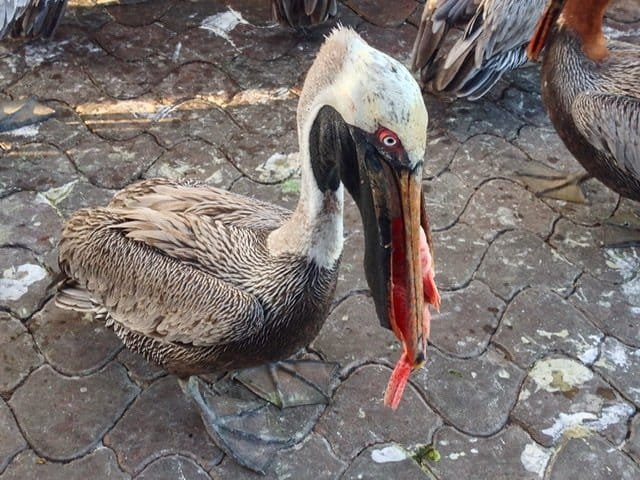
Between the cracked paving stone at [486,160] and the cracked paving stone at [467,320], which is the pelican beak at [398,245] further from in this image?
the cracked paving stone at [486,160]

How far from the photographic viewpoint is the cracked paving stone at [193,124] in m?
3.62

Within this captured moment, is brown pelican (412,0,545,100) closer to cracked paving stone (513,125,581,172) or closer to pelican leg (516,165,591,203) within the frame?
cracked paving stone (513,125,581,172)

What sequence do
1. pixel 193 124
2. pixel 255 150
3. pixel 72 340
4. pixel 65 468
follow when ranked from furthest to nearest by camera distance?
pixel 193 124 → pixel 255 150 → pixel 72 340 → pixel 65 468

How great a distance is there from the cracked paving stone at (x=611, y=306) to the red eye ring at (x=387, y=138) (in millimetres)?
1663

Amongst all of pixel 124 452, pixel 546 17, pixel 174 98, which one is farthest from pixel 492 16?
pixel 124 452

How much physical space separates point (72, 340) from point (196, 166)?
1.04 m

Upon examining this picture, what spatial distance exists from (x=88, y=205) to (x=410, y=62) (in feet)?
6.12

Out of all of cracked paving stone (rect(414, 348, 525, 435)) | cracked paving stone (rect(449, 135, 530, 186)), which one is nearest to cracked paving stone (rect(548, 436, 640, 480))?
cracked paving stone (rect(414, 348, 525, 435))

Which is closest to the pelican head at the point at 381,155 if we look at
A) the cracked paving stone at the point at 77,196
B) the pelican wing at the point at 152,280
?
the pelican wing at the point at 152,280

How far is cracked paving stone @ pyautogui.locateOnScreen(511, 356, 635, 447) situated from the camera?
2660mm

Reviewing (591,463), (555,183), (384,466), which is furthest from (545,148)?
(384,466)

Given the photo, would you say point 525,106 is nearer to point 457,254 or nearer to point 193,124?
point 457,254

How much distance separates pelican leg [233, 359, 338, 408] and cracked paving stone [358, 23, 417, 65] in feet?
6.70

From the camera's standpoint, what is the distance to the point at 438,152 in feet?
11.9
